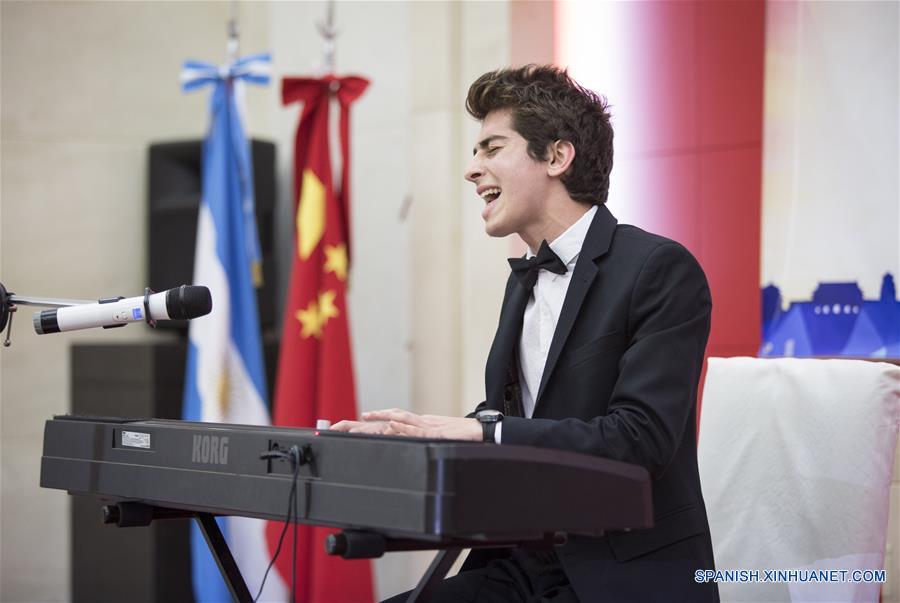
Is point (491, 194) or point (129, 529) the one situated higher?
point (491, 194)

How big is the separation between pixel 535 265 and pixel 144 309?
72cm

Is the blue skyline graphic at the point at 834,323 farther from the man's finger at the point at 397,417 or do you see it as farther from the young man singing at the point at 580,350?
the man's finger at the point at 397,417

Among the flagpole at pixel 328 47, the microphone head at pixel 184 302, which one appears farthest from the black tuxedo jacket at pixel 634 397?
the flagpole at pixel 328 47

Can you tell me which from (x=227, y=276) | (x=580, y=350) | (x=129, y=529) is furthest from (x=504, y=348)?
(x=129, y=529)

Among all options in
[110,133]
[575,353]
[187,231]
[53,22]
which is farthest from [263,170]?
[575,353]

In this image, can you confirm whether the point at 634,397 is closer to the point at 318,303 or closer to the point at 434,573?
the point at 434,573

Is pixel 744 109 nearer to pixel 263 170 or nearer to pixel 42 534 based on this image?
pixel 263 170

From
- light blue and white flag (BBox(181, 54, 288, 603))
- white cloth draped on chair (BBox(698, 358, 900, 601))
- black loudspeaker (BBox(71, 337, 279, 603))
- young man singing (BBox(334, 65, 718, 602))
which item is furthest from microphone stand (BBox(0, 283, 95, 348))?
black loudspeaker (BBox(71, 337, 279, 603))

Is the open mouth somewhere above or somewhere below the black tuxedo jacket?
above

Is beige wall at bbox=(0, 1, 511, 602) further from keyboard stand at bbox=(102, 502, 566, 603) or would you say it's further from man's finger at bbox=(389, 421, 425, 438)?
man's finger at bbox=(389, 421, 425, 438)

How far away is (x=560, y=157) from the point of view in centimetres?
191

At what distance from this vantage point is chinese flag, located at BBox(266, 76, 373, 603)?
359 centimetres

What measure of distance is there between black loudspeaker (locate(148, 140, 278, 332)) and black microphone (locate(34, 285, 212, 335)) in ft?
8.23

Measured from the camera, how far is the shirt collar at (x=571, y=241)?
1871 millimetres
